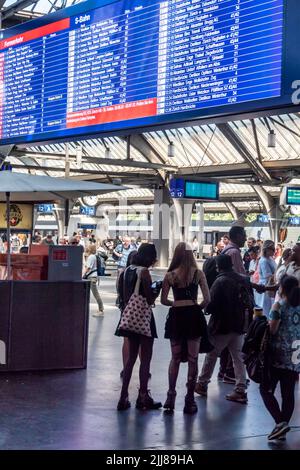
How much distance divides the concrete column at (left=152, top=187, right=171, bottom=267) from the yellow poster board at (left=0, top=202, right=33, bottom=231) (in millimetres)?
26594

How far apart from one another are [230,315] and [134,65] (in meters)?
4.03

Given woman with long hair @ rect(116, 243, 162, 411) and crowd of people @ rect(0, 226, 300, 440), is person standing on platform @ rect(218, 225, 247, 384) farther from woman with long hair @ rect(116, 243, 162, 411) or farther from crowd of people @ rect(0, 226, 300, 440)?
woman with long hair @ rect(116, 243, 162, 411)

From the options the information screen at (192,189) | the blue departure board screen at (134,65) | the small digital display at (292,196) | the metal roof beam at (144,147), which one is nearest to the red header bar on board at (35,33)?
the blue departure board screen at (134,65)

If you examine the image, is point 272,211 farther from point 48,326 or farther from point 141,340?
point 141,340

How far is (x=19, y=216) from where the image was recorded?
1177 cm

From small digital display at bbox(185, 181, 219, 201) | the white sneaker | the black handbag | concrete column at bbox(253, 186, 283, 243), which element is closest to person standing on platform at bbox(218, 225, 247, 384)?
the black handbag

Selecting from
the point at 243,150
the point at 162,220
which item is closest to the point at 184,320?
the point at 243,150

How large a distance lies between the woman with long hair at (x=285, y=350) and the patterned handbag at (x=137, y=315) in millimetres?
1447

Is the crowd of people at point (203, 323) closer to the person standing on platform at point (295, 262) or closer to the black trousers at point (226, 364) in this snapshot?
the person standing on platform at point (295, 262)

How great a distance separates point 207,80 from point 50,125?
11.8 ft

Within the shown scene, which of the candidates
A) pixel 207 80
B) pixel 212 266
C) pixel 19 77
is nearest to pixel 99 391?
pixel 212 266

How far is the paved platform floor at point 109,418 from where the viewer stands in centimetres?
620

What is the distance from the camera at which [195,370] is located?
24.8 ft
